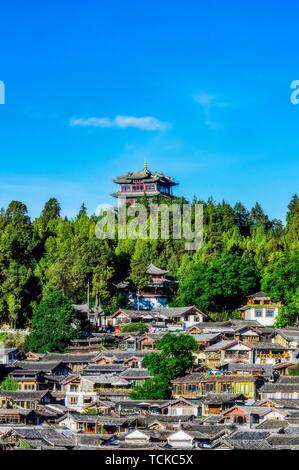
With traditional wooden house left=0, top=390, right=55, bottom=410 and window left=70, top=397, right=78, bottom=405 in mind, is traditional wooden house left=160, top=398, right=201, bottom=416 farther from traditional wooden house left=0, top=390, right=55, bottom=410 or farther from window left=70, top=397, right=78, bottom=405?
traditional wooden house left=0, top=390, right=55, bottom=410

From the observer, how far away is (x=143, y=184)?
44688mm

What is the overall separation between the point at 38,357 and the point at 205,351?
17.5 feet

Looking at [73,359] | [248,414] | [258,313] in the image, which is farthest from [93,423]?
[258,313]

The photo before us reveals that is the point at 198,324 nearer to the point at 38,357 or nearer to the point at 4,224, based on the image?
the point at 38,357

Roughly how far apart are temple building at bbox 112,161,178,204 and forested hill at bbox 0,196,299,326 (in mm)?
5993

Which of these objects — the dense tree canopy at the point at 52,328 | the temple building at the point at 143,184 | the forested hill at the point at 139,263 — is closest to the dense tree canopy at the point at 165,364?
the dense tree canopy at the point at 52,328

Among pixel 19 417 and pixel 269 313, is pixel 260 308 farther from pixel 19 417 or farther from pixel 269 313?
pixel 19 417

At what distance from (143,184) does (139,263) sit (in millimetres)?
11287

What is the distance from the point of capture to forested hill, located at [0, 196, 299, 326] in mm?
31578

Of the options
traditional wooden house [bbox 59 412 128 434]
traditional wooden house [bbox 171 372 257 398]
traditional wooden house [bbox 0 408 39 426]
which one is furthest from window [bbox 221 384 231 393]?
traditional wooden house [bbox 0 408 39 426]

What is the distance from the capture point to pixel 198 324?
1201 inches

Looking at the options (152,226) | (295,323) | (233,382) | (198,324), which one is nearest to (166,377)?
(233,382)

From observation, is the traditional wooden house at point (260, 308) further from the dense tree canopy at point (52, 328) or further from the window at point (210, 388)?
the window at point (210, 388)

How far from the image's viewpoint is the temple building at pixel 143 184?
44.1 metres
